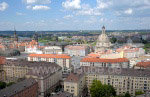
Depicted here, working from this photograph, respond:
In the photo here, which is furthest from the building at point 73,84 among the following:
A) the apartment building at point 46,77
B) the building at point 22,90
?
the building at point 22,90

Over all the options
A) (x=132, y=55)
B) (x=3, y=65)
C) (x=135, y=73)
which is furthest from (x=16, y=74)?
(x=132, y=55)

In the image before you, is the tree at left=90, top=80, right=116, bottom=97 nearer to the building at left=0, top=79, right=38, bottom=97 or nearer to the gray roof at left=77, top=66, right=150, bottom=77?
the gray roof at left=77, top=66, right=150, bottom=77

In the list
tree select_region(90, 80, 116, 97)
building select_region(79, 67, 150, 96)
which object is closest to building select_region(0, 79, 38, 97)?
building select_region(79, 67, 150, 96)

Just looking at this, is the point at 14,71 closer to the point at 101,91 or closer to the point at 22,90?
the point at 22,90

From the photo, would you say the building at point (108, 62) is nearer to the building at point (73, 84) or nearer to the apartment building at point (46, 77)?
the apartment building at point (46, 77)

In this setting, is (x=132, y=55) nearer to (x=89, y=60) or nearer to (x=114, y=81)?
(x=89, y=60)
